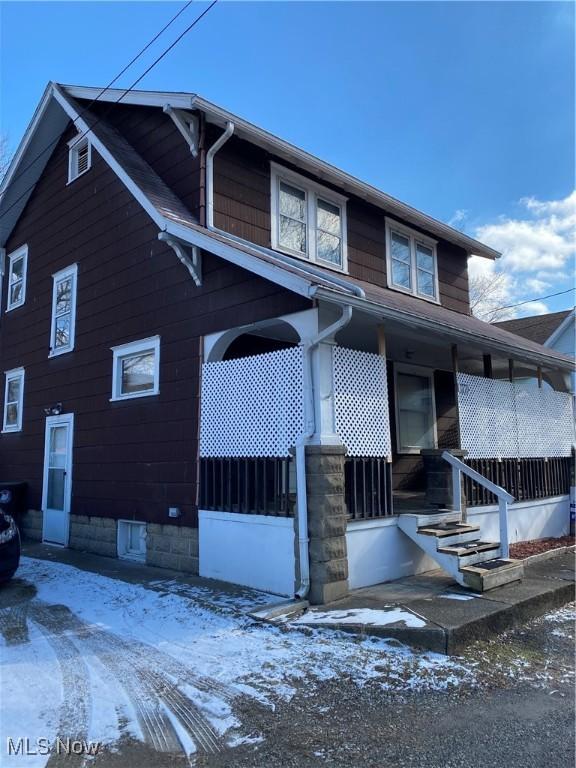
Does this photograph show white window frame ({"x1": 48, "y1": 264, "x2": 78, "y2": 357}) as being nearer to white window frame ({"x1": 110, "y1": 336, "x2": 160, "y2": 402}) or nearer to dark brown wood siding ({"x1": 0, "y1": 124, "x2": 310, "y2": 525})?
dark brown wood siding ({"x1": 0, "y1": 124, "x2": 310, "y2": 525})

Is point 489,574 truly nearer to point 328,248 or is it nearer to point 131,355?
point 328,248

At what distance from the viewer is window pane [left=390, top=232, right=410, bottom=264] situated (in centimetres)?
1046

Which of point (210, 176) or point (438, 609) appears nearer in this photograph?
point (438, 609)

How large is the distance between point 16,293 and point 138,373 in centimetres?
545

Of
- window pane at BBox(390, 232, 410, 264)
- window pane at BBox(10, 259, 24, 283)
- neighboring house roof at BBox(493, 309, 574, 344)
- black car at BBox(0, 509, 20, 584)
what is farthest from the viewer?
neighboring house roof at BBox(493, 309, 574, 344)

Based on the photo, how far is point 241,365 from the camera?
256 inches

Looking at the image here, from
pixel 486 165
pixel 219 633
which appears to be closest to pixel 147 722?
pixel 219 633

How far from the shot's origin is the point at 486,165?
1350 cm

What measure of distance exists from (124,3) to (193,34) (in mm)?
993

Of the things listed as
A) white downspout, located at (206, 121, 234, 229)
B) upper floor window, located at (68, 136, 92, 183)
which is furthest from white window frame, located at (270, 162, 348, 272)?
upper floor window, located at (68, 136, 92, 183)

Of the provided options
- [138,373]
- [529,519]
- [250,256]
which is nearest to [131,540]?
[138,373]

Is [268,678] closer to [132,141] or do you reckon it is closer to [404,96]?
[132,141]

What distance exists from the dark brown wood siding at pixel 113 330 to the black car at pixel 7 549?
1.74 metres

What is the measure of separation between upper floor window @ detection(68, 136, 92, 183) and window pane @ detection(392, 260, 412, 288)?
5742 millimetres
